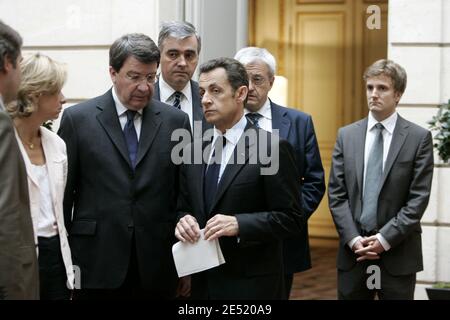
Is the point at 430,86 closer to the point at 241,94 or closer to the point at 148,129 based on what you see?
the point at 241,94

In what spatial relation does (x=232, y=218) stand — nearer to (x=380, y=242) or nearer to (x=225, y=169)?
(x=225, y=169)

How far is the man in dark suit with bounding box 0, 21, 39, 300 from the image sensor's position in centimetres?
291

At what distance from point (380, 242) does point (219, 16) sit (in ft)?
9.94

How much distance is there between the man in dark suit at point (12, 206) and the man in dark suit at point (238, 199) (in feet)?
3.12

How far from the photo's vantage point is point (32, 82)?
3627mm

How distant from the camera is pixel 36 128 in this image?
371cm

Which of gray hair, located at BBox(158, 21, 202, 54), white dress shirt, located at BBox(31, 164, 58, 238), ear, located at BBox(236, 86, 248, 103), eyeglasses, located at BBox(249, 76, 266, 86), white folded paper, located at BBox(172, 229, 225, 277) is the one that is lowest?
white folded paper, located at BBox(172, 229, 225, 277)

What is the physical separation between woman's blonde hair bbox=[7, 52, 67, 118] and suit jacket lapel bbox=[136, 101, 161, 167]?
2.34ft

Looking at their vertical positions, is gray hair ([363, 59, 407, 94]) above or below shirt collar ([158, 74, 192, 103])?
above

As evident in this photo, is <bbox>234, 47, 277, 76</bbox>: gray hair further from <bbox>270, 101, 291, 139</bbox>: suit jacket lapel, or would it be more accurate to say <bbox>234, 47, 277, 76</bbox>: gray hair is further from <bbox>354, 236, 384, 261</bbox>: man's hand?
<bbox>354, 236, 384, 261</bbox>: man's hand

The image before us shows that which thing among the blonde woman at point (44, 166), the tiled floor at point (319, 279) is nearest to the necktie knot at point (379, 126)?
the blonde woman at point (44, 166)

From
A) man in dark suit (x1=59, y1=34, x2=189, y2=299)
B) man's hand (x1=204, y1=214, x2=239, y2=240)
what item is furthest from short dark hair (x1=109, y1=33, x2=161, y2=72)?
man's hand (x1=204, y1=214, x2=239, y2=240)

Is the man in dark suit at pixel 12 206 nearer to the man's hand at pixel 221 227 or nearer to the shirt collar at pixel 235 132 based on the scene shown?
the man's hand at pixel 221 227

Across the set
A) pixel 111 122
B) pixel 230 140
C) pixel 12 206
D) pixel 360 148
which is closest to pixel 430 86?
pixel 360 148
